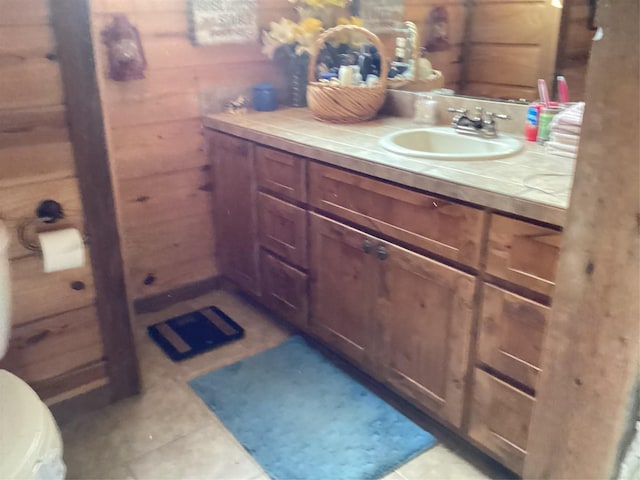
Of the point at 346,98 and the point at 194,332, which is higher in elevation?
the point at 346,98

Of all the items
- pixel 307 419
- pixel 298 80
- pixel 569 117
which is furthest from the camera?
pixel 298 80

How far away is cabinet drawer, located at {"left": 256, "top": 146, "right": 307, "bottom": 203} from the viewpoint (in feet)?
6.64

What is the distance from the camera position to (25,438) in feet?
3.89

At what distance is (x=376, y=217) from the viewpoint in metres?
1.76

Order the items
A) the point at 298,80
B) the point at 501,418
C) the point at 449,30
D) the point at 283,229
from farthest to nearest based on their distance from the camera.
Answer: the point at 298,80 → the point at 283,229 → the point at 449,30 → the point at 501,418

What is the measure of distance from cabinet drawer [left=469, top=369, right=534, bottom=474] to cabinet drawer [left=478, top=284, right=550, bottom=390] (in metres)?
0.05

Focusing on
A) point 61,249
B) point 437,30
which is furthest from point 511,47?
point 61,249

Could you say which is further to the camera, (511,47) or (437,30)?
(437,30)

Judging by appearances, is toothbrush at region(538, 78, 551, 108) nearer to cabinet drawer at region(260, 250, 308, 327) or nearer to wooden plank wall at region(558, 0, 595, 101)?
wooden plank wall at region(558, 0, 595, 101)

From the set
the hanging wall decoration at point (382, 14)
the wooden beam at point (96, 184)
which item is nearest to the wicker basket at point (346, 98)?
the hanging wall decoration at point (382, 14)

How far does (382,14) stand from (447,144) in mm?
707

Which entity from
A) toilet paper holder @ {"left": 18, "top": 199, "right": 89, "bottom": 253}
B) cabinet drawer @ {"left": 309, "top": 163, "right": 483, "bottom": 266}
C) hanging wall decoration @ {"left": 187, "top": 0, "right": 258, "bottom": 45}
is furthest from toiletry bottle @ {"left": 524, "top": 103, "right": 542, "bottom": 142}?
toilet paper holder @ {"left": 18, "top": 199, "right": 89, "bottom": 253}

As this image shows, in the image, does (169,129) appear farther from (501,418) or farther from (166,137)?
(501,418)

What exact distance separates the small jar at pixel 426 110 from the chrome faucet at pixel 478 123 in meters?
0.12
